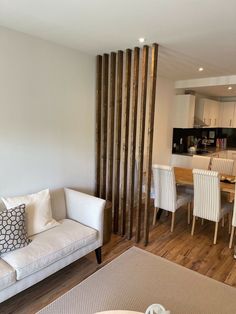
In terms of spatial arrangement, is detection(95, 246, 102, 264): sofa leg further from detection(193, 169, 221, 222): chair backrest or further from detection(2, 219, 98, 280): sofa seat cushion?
detection(193, 169, 221, 222): chair backrest

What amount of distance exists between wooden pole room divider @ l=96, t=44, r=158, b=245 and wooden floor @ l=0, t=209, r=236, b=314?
12.2 inches

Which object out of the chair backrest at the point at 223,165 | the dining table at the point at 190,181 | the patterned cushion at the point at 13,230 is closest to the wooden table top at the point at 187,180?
the dining table at the point at 190,181

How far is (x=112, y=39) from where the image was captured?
8.77 ft

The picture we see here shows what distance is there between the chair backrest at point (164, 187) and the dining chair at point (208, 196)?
0.32 m

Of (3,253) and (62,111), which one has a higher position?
(62,111)

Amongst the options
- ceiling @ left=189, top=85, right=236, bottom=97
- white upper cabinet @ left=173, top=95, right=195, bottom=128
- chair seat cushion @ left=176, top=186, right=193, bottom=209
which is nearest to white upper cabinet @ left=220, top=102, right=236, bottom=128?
ceiling @ left=189, top=85, right=236, bottom=97

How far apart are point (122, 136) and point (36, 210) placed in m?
1.56

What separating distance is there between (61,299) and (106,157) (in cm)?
204

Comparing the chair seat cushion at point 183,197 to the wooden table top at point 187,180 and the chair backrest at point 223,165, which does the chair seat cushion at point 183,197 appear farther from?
the chair backrest at point 223,165

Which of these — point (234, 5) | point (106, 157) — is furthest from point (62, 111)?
point (234, 5)

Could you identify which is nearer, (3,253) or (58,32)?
(3,253)

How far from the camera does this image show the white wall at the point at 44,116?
8.34 feet

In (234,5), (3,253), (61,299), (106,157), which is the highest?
(234,5)

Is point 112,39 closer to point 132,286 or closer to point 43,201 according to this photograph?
point 43,201
